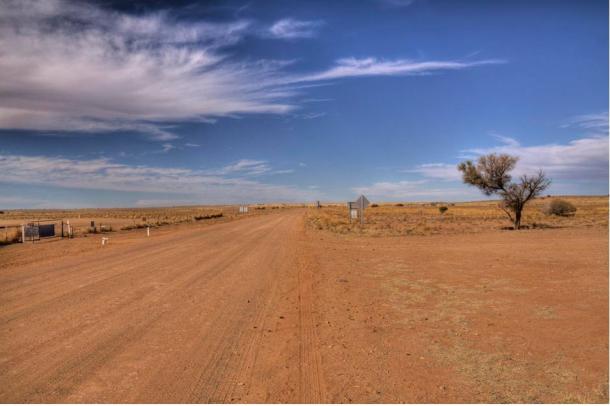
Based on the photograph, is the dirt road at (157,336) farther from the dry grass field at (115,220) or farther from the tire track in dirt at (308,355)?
the dry grass field at (115,220)

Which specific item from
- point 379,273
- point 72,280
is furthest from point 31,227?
point 379,273

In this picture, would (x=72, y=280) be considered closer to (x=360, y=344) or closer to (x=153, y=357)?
(x=153, y=357)

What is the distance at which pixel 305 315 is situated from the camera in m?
9.02

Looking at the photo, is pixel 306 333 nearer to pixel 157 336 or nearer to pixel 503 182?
pixel 157 336

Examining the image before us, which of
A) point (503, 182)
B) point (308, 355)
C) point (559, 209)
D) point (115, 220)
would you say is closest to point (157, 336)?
point (308, 355)

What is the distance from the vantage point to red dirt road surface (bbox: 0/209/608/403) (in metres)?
5.35

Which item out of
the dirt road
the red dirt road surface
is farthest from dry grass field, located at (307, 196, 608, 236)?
the dirt road

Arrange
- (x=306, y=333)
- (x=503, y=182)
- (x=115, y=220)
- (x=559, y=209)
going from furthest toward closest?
(x=115, y=220)
(x=559, y=209)
(x=503, y=182)
(x=306, y=333)

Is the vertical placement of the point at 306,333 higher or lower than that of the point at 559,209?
lower

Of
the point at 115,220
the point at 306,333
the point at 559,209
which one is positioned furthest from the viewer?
the point at 115,220

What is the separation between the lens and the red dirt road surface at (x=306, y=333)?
5.35m

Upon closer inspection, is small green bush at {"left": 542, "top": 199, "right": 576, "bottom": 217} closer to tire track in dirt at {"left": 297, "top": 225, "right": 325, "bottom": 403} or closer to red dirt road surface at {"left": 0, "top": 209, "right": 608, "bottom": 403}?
red dirt road surface at {"left": 0, "top": 209, "right": 608, "bottom": 403}

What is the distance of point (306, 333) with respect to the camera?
25.3 ft

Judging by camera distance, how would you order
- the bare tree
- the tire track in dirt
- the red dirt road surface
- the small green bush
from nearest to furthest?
the tire track in dirt < the red dirt road surface < the bare tree < the small green bush
